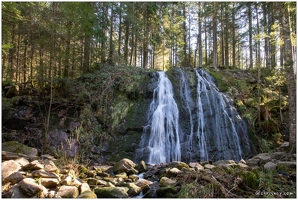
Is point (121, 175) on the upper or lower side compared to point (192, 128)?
lower

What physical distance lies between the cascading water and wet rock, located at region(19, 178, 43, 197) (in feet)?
15.5

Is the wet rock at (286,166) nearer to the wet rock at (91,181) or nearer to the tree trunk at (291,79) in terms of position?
the tree trunk at (291,79)

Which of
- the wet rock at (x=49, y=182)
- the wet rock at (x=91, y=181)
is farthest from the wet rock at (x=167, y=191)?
the wet rock at (x=49, y=182)

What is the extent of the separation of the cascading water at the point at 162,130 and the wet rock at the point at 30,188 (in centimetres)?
473

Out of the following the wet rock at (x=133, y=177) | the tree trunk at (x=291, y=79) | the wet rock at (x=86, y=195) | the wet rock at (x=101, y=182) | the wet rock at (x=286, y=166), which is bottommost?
the wet rock at (x=133, y=177)

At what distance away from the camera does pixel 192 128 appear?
9.11 meters

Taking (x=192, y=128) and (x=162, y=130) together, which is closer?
(x=162, y=130)

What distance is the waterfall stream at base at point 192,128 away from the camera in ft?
27.0

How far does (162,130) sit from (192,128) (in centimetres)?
135

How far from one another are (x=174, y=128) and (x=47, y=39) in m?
6.96

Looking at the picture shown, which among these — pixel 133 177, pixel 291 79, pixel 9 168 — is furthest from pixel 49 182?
pixel 291 79

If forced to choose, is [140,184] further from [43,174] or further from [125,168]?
[43,174]

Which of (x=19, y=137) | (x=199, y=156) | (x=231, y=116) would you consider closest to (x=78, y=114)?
(x=19, y=137)

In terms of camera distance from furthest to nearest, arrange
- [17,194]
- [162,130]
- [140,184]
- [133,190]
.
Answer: [162,130]
[140,184]
[133,190]
[17,194]
